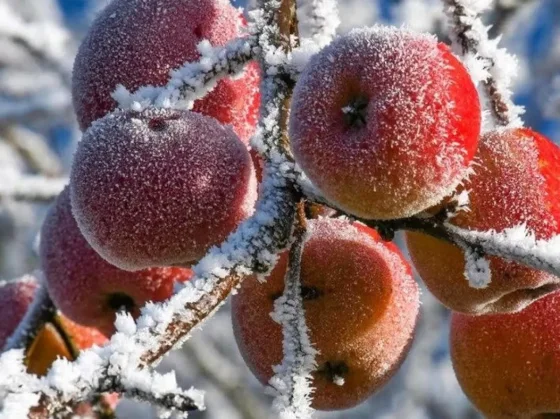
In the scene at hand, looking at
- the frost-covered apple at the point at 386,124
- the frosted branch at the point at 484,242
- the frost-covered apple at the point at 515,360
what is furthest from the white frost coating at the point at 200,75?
the frost-covered apple at the point at 515,360

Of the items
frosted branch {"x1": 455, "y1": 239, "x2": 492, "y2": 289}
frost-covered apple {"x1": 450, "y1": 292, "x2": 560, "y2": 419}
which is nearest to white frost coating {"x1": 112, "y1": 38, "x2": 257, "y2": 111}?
frosted branch {"x1": 455, "y1": 239, "x2": 492, "y2": 289}

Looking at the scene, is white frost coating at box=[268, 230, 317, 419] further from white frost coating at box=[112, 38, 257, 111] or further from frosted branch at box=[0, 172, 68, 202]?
frosted branch at box=[0, 172, 68, 202]

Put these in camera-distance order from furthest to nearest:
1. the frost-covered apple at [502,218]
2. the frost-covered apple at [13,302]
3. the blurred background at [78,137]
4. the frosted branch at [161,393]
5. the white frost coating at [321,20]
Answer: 1. the blurred background at [78,137]
2. the frost-covered apple at [13,302]
3. the white frost coating at [321,20]
4. the frost-covered apple at [502,218]
5. the frosted branch at [161,393]

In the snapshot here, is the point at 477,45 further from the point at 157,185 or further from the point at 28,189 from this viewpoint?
the point at 28,189

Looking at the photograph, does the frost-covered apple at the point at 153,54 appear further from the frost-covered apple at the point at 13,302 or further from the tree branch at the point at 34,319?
the frost-covered apple at the point at 13,302

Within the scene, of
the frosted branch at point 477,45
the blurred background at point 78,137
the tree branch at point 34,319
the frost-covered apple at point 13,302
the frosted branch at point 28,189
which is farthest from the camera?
the blurred background at point 78,137

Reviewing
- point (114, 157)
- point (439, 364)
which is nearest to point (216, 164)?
point (114, 157)

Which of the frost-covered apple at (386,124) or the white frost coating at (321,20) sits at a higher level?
the frost-covered apple at (386,124)

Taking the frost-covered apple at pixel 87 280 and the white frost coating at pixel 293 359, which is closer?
the white frost coating at pixel 293 359
